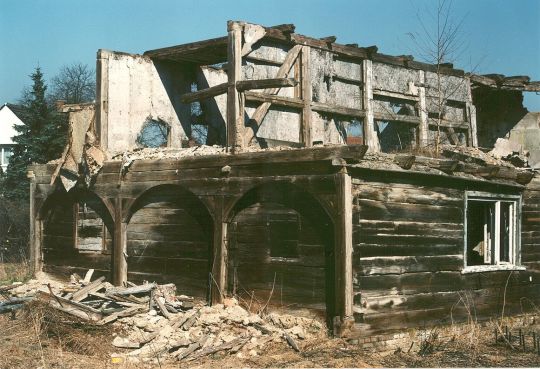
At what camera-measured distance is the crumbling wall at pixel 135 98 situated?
44.7 ft

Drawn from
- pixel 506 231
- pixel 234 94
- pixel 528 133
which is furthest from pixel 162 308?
pixel 528 133

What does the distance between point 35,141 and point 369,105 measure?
1808 cm

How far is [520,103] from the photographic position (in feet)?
61.9

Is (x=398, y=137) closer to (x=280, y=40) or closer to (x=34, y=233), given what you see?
(x=280, y=40)

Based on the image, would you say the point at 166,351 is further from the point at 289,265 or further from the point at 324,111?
the point at 324,111

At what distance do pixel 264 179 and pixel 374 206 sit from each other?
6.17 ft

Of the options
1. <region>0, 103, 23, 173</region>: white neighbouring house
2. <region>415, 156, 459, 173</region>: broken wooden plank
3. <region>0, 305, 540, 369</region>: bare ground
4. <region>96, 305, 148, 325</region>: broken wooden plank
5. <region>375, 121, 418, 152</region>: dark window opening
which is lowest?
<region>0, 305, 540, 369</region>: bare ground

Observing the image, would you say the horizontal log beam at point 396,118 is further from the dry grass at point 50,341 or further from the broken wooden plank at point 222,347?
the dry grass at point 50,341

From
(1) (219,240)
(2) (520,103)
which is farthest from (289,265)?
(2) (520,103)

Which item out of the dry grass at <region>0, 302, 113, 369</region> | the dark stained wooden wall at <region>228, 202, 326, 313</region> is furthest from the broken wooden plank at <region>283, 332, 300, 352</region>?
the dry grass at <region>0, 302, 113, 369</region>

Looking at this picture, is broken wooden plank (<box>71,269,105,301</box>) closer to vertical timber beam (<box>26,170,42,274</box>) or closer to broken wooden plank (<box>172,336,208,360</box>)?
broken wooden plank (<box>172,336,208,360</box>)

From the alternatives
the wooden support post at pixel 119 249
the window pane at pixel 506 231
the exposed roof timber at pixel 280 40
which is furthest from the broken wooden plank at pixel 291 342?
the exposed roof timber at pixel 280 40

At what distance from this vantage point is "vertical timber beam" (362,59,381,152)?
14.8 metres

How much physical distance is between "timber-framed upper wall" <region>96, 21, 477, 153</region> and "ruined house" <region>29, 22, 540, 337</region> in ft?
0.12
